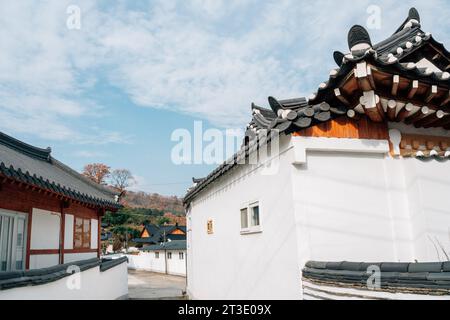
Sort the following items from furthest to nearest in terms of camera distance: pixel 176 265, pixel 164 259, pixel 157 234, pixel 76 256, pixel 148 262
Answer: pixel 157 234 → pixel 148 262 → pixel 164 259 → pixel 176 265 → pixel 76 256

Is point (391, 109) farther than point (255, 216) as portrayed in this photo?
No

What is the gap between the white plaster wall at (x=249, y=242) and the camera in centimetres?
574

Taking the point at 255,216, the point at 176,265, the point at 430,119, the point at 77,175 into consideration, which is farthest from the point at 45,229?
the point at 176,265

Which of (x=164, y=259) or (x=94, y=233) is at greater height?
(x=94, y=233)

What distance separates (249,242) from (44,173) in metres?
6.91

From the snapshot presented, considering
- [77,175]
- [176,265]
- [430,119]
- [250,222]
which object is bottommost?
[176,265]

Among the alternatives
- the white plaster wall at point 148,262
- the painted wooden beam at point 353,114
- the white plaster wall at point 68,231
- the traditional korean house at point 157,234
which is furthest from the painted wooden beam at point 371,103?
the traditional korean house at point 157,234

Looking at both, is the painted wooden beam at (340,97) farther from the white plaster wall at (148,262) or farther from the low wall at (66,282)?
the white plaster wall at (148,262)

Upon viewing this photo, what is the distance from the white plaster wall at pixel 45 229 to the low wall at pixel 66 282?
3.39 ft

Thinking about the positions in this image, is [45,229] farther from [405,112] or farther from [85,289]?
[405,112]

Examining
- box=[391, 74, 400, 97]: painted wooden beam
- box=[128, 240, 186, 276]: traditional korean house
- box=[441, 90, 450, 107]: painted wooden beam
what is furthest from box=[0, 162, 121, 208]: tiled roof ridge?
box=[128, 240, 186, 276]: traditional korean house

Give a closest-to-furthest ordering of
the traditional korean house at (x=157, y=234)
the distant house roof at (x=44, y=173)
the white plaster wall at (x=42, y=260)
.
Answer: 1. the distant house roof at (x=44, y=173)
2. the white plaster wall at (x=42, y=260)
3. the traditional korean house at (x=157, y=234)

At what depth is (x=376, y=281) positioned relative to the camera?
3838 millimetres

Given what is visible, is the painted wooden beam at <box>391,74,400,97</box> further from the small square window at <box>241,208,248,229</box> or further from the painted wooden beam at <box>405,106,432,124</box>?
the small square window at <box>241,208,248,229</box>
